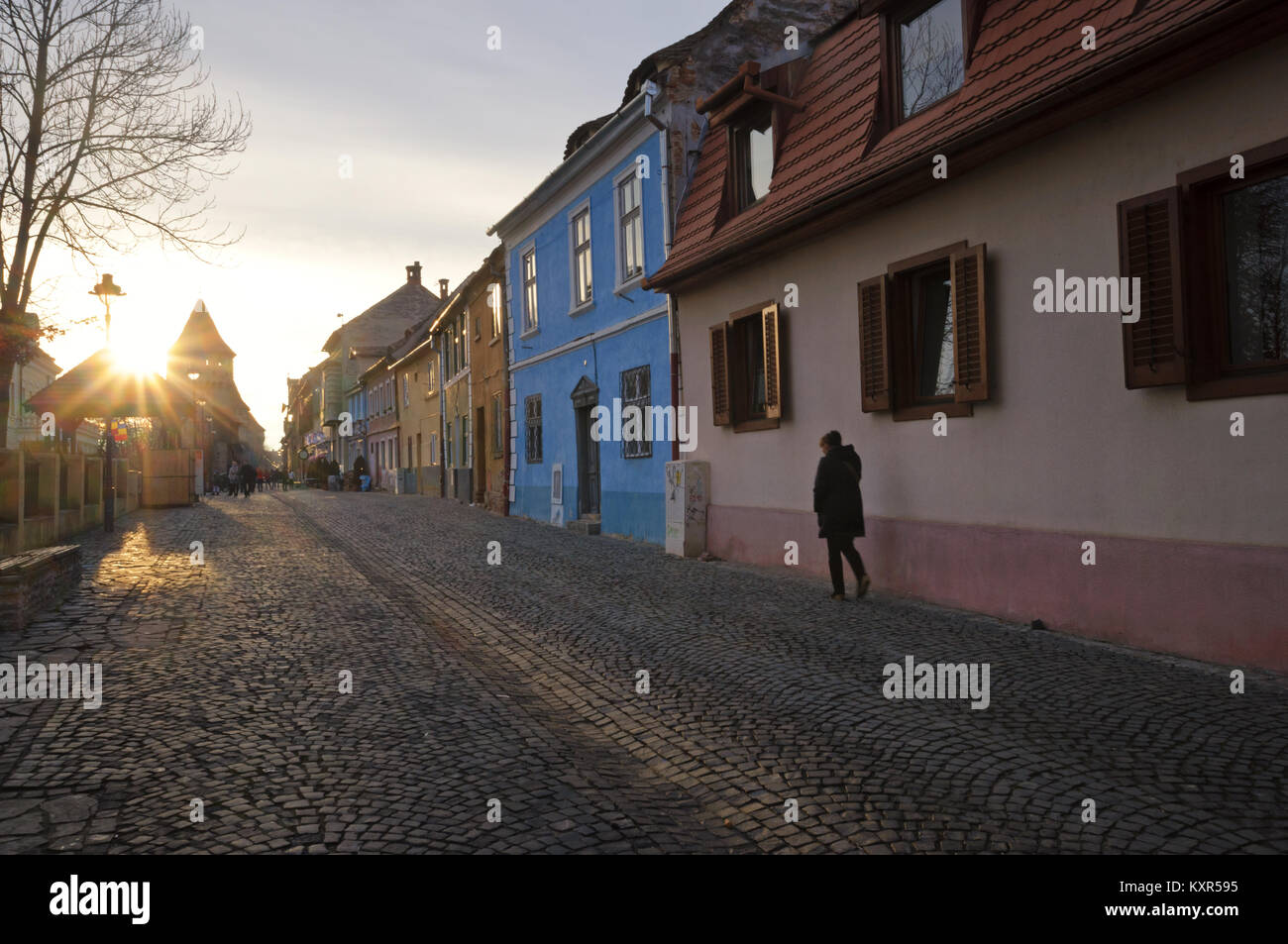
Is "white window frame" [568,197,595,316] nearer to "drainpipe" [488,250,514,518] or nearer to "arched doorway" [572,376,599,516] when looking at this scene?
"arched doorway" [572,376,599,516]

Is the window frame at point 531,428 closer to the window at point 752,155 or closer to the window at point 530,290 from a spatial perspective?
the window at point 530,290

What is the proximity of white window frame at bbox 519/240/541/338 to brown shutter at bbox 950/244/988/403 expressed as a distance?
14842mm

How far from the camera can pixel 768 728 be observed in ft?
16.8

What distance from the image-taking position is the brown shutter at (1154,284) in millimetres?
6707

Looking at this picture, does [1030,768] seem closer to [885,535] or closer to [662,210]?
[885,535]

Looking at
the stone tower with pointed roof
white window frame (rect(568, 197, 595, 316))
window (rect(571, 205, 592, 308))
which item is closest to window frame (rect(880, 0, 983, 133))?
white window frame (rect(568, 197, 595, 316))

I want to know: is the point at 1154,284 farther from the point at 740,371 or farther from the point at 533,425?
the point at 533,425

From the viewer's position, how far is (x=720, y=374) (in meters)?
13.9

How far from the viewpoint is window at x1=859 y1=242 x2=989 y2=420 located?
952cm

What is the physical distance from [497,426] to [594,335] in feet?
30.2

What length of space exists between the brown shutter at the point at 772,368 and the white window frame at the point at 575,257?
7.21m

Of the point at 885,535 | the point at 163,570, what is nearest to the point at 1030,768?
the point at 885,535

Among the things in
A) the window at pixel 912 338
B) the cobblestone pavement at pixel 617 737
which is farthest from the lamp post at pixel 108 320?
the window at pixel 912 338
